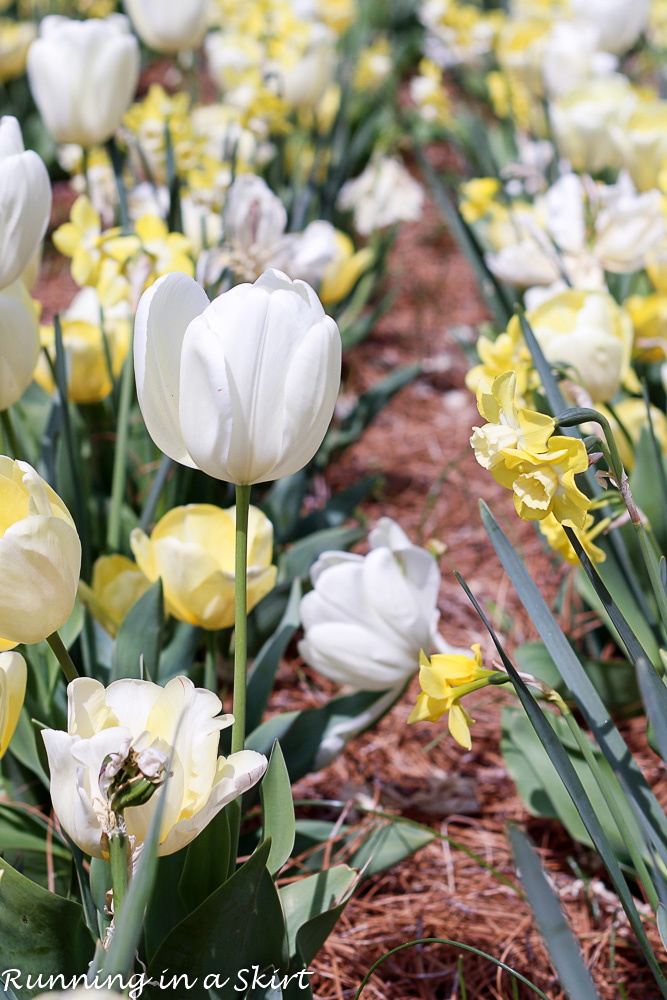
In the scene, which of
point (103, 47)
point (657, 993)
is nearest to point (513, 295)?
point (103, 47)

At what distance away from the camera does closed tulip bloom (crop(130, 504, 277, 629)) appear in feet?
2.78

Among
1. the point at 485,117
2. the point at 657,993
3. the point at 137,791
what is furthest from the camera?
the point at 485,117

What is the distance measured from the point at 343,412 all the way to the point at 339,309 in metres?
0.31

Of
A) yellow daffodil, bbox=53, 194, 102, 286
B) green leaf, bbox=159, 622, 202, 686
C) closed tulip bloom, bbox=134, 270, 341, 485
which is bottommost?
green leaf, bbox=159, 622, 202, 686

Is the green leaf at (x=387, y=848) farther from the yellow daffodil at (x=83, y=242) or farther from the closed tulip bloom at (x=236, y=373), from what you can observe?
the yellow daffodil at (x=83, y=242)

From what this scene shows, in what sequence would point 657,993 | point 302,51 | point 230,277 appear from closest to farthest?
point 657,993, point 230,277, point 302,51

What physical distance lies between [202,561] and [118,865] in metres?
0.36

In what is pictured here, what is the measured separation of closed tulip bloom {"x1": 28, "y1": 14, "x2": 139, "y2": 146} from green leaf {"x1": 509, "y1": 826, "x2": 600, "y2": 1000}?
1260 millimetres

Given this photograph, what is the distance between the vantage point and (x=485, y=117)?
3742 millimetres

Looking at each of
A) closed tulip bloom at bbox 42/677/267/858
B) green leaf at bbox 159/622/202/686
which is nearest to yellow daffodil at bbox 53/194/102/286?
green leaf at bbox 159/622/202/686

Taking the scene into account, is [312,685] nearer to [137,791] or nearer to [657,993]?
[657,993]

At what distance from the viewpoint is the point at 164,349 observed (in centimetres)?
61

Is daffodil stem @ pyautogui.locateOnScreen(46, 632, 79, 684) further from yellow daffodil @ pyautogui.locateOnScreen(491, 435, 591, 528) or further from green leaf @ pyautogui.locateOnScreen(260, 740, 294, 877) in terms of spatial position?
yellow daffodil @ pyautogui.locateOnScreen(491, 435, 591, 528)

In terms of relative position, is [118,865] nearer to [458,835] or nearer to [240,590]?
[240,590]
